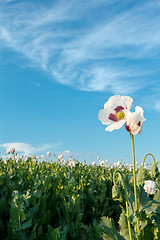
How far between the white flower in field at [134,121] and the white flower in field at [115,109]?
117 millimetres

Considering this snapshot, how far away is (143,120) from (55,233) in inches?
61.7

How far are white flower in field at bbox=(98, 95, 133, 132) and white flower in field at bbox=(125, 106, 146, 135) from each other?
0.12 meters

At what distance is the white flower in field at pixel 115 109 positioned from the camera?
85.9 inches

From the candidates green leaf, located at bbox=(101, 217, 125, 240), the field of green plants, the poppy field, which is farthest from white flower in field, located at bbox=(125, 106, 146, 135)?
green leaf, located at bbox=(101, 217, 125, 240)

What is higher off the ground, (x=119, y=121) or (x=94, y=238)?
(x=119, y=121)

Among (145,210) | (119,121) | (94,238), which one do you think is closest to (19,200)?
(94,238)

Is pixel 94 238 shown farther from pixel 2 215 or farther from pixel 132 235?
pixel 2 215

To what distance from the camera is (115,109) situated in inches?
86.9

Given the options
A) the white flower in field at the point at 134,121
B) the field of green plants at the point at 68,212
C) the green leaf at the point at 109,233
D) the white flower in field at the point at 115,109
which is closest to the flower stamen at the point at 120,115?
the white flower in field at the point at 115,109

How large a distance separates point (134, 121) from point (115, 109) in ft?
0.79

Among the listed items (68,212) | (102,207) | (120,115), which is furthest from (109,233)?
(102,207)

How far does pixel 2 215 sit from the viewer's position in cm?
450

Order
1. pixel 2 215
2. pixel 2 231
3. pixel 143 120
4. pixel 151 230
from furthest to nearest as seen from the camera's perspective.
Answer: pixel 2 215
pixel 2 231
pixel 151 230
pixel 143 120

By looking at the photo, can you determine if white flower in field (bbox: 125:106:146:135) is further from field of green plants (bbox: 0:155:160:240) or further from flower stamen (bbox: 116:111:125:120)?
field of green plants (bbox: 0:155:160:240)
